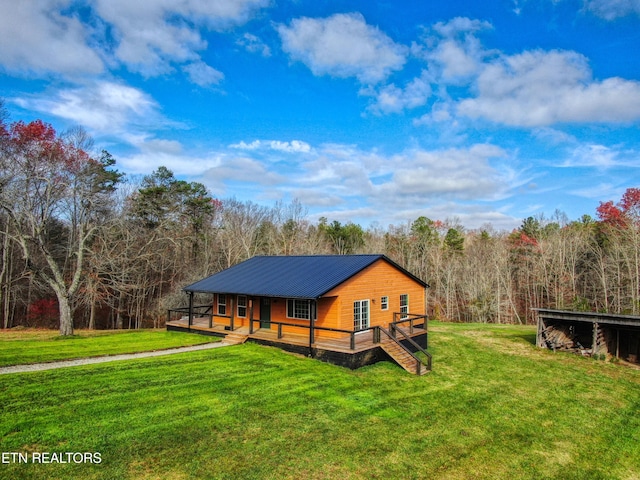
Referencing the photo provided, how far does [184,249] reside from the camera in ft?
118

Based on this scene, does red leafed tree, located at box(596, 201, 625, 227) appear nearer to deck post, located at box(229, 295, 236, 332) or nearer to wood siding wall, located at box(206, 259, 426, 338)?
wood siding wall, located at box(206, 259, 426, 338)

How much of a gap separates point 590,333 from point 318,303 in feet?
47.5

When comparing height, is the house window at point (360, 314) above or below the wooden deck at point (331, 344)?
above

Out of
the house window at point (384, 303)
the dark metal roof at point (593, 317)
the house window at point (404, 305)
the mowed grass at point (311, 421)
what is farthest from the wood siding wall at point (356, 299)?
the dark metal roof at point (593, 317)

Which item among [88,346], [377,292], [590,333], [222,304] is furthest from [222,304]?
[590,333]

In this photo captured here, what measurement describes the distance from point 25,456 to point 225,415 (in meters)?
3.81

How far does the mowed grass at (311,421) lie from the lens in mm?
7184

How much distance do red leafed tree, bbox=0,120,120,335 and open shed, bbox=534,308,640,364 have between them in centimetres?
2401

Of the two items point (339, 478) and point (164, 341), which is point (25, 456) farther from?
point (164, 341)

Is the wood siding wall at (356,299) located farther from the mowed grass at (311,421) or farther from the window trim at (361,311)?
the mowed grass at (311,421)

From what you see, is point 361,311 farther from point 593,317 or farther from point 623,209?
point 623,209

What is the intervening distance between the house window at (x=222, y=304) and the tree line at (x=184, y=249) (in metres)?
5.60

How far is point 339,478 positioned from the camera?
6.88 meters

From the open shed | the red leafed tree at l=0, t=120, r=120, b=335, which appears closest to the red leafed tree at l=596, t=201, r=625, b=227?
the open shed
